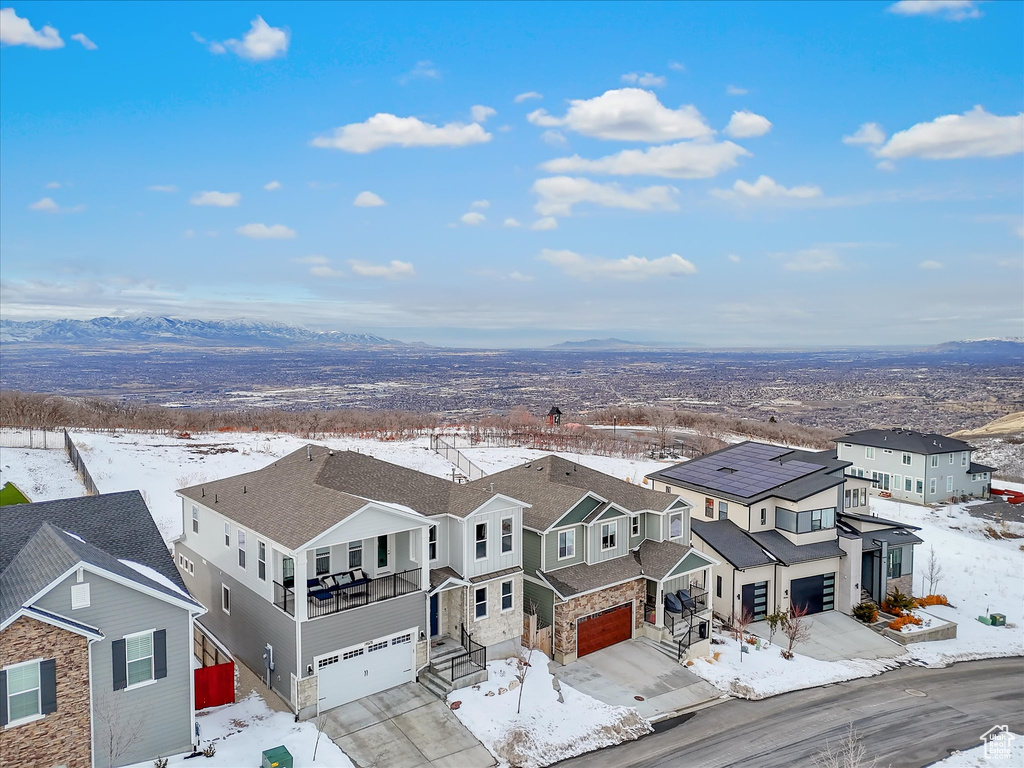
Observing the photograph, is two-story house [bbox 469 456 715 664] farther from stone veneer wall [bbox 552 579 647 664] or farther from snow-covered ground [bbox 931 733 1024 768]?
snow-covered ground [bbox 931 733 1024 768]

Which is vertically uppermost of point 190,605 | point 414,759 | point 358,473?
point 358,473

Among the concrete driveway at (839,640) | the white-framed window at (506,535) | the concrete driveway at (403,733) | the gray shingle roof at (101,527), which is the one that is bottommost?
the concrete driveway at (839,640)

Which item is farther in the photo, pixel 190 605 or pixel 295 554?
pixel 295 554

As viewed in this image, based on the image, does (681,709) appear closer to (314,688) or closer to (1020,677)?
(314,688)

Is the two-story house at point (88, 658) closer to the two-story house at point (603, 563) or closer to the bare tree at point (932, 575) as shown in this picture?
the two-story house at point (603, 563)

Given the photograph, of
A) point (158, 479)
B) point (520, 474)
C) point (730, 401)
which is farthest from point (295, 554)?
A: point (730, 401)

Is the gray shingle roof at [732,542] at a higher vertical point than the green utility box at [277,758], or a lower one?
higher

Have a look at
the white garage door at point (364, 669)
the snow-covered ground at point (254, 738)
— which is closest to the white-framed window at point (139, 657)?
the snow-covered ground at point (254, 738)

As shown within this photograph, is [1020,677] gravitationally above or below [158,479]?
below
